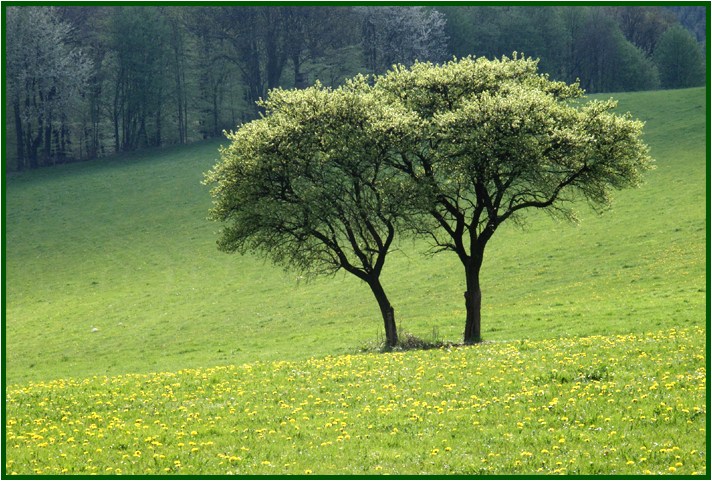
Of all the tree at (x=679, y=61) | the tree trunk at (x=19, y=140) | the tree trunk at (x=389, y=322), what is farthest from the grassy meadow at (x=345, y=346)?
the tree at (x=679, y=61)

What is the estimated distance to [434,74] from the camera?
35.2m

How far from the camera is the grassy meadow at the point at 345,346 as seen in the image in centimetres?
1709

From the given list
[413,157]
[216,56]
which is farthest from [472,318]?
[216,56]

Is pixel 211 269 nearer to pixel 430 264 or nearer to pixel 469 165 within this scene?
pixel 430 264

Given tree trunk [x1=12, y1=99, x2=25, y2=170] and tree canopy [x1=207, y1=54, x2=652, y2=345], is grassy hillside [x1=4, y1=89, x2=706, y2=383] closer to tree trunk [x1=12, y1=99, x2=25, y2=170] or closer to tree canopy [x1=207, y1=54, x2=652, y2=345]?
tree canopy [x1=207, y1=54, x2=652, y2=345]

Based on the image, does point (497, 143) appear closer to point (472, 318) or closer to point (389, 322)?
point (472, 318)

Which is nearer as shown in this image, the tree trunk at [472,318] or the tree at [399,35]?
the tree trunk at [472,318]

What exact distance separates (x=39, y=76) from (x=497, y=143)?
75.2 metres

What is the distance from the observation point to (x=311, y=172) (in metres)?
34.1

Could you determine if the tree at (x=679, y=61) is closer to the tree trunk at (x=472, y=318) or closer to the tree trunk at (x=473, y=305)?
the tree trunk at (x=473, y=305)

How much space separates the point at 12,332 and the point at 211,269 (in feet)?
53.8

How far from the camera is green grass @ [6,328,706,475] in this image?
1609cm

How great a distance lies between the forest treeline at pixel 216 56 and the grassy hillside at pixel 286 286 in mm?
20954

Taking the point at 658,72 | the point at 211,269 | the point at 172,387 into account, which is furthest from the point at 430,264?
the point at 658,72
